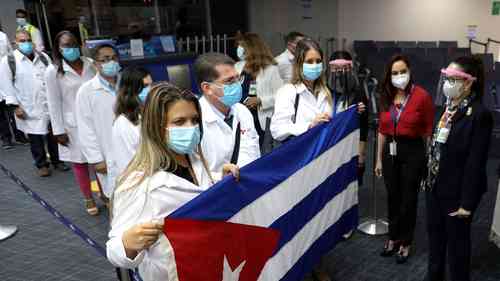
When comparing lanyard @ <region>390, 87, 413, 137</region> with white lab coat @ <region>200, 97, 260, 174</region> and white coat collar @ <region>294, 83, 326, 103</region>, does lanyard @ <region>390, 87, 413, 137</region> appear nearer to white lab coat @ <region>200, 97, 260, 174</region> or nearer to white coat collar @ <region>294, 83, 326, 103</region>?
white coat collar @ <region>294, 83, 326, 103</region>

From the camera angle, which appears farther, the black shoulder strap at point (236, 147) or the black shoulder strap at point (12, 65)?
the black shoulder strap at point (12, 65)

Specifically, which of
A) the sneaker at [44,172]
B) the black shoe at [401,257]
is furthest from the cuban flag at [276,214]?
the sneaker at [44,172]

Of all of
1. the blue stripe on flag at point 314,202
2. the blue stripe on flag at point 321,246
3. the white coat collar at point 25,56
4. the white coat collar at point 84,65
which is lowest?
the blue stripe on flag at point 321,246

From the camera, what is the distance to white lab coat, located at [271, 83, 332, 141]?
2760 mm

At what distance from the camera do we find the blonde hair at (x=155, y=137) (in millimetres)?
1481

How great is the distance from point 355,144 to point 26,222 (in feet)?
11.5

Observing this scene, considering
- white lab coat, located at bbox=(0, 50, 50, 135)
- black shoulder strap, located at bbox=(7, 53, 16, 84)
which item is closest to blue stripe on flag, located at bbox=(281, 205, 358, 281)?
white lab coat, located at bbox=(0, 50, 50, 135)

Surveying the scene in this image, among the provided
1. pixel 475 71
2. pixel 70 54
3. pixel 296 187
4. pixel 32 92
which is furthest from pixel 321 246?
pixel 32 92

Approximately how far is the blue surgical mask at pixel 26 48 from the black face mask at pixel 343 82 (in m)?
4.16

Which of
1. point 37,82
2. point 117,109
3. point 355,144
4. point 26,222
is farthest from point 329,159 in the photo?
point 37,82

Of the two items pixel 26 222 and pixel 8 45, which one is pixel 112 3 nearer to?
pixel 8 45

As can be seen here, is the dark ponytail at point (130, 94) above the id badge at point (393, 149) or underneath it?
above

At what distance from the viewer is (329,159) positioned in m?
2.56

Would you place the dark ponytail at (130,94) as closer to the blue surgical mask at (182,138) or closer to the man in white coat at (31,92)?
the blue surgical mask at (182,138)
